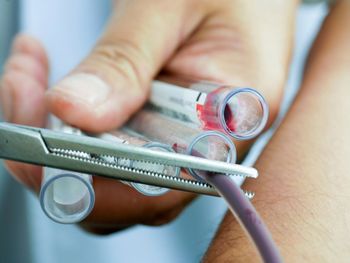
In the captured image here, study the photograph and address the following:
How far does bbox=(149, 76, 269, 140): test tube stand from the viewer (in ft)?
1.32

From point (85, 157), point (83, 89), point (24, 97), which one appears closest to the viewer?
point (85, 157)

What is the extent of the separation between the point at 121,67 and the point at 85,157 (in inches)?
9.6

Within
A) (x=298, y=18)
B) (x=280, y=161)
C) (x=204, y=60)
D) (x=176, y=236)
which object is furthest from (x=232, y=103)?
(x=298, y=18)

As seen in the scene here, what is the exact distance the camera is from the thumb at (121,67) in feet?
1.76

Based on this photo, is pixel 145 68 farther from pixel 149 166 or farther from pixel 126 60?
pixel 149 166

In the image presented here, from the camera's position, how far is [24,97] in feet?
2.17

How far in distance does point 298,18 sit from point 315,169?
504 millimetres

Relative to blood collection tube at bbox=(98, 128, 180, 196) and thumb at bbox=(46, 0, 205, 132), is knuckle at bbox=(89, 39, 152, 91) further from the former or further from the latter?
blood collection tube at bbox=(98, 128, 180, 196)

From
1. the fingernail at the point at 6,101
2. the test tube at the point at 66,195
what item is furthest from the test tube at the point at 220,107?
the fingernail at the point at 6,101

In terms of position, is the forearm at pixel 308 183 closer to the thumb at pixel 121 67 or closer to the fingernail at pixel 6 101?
the thumb at pixel 121 67

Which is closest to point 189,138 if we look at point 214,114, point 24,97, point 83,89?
point 214,114

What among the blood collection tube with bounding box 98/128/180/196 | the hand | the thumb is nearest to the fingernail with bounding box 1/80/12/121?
the hand

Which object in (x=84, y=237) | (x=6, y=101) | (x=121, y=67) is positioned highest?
(x=121, y=67)

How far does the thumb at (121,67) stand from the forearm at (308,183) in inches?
5.9
